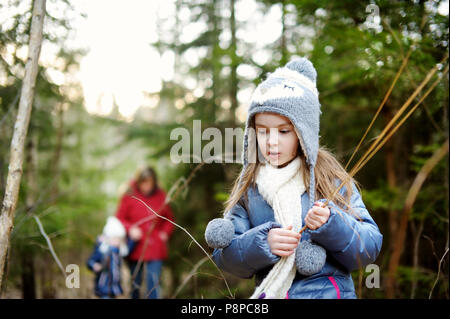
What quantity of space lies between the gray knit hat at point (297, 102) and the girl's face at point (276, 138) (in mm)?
54

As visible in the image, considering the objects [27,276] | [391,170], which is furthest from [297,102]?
Answer: [27,276]

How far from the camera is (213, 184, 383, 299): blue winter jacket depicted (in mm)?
1649

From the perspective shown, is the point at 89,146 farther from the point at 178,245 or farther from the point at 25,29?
the point at 25,29

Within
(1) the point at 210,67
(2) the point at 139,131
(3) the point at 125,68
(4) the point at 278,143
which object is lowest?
(4) the point at 278,143

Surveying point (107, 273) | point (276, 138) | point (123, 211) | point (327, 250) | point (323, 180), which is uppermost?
point (276, 138)

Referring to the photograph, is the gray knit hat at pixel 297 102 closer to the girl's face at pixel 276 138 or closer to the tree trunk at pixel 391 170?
the girl's face at pixel 276 138

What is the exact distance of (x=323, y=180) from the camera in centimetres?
188

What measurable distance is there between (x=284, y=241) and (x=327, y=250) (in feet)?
0.92

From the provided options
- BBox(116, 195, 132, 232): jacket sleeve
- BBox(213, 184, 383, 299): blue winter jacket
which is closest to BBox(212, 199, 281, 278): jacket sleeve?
BBox(213, 184, 383, 299): blue winter jacket

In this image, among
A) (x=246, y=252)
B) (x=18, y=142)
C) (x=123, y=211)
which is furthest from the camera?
(x=123, y=211)

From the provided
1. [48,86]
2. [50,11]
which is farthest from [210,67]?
[50,11]

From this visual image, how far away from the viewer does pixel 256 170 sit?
2.06 meters

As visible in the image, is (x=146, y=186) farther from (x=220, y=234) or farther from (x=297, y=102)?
(x=297, y=102)

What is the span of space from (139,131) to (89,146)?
6885 millimetres
